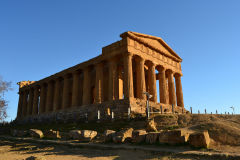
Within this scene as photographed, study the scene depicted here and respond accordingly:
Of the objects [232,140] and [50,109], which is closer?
[232,140]

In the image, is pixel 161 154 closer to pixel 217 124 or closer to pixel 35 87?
pixel 217 124

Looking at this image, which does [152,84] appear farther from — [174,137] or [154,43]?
[174,137]

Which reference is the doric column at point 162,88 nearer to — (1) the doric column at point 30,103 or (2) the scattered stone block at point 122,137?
(2) the scattered stone block at point 122,137

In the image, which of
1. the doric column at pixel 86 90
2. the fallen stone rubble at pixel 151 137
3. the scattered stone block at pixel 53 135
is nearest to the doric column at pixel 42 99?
the doric column at pixel 86 90

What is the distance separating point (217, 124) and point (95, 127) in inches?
472

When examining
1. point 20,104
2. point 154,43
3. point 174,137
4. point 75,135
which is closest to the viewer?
point 174,137

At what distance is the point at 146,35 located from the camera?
33375mm

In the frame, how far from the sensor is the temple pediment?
3048 centimetres

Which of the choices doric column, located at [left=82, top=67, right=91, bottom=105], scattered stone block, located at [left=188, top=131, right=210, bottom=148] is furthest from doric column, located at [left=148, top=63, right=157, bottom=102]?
scattered stone block, located at [left=188, top=131, right=210, bottom=148]

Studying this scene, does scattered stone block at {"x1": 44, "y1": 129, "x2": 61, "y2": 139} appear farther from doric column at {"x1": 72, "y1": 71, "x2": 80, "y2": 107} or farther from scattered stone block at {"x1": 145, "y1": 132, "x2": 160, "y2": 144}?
doric column at {"x1": 72, "y1": 71, "x2": 80, "y2": 107}

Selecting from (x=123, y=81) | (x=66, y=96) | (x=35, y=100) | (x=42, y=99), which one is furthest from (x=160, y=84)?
(x=35, y=100)

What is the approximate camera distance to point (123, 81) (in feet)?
95.9

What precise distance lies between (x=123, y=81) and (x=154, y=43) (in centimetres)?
1056

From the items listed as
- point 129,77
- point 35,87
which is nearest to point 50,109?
point 35,87
